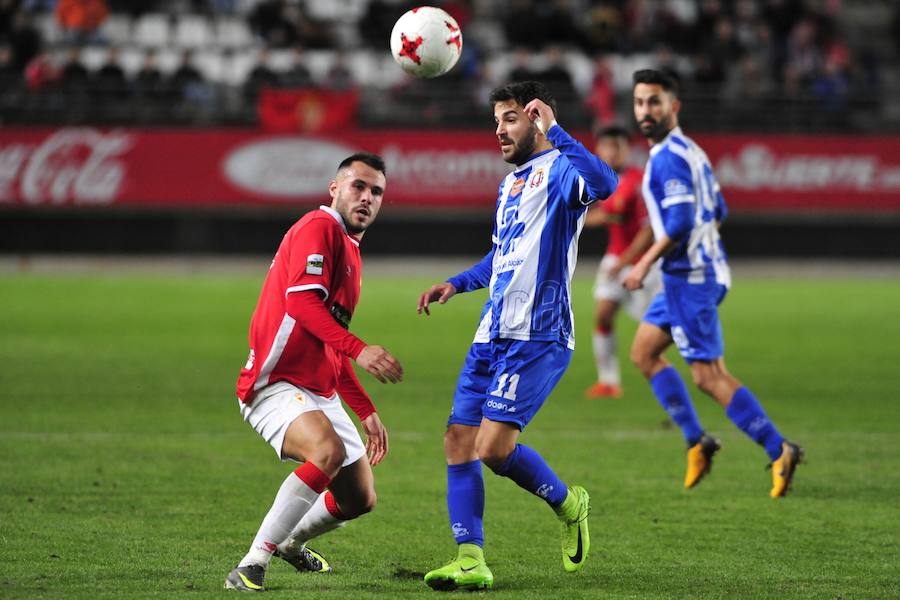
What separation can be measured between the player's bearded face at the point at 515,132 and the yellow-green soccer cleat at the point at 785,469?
291 cm

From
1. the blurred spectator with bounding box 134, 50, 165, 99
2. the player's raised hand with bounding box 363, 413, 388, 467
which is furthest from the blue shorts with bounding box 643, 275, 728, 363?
the blurred spectator with bounding box 134, 50, 165, 99

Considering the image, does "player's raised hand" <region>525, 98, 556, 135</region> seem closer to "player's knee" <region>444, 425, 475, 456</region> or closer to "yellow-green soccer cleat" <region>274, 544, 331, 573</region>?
"player's knee" <region>444, 425, 475, 456</region>

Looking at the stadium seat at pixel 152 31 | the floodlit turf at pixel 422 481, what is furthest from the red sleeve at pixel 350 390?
the stadium seat at pixel 152 31

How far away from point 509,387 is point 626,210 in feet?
21.3

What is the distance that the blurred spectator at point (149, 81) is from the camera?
2344 centimetres

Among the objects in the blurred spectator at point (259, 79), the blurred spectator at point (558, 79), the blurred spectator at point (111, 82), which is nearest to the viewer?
the blurred spectator at point (111, 82)

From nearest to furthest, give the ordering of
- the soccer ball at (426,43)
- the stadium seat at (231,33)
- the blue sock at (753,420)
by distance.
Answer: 1. the soccer ball at (426,43)
2. the blue sock at (753,420)
3. the stadium seat at (231,33)

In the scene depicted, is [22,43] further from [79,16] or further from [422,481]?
[422,481]

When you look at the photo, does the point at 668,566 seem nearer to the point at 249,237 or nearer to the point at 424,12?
the point at 424,12

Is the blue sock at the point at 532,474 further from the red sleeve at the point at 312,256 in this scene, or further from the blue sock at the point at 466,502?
the red sleeve at the point at 312,256

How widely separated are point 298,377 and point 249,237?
19363 mm

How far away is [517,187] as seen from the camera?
5.96 meters

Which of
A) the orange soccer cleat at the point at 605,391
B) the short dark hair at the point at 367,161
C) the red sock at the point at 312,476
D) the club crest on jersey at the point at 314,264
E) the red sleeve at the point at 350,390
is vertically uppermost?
the short dark hair at the point at 367,161

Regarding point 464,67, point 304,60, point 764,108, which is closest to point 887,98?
point 764,108
